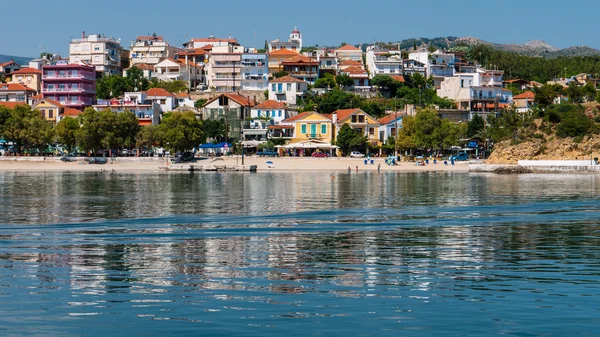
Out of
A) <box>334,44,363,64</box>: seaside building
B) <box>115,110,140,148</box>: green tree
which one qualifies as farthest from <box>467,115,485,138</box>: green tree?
<box>334,44,363,64</box>: seaside building

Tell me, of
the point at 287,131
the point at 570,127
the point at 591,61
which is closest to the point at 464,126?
the point at 570,127

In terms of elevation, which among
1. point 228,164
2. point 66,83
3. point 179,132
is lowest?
point 228,164

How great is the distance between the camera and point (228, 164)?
292 ft

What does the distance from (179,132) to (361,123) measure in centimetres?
2302

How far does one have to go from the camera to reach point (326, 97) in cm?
11088

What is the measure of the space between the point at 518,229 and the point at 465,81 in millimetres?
90644

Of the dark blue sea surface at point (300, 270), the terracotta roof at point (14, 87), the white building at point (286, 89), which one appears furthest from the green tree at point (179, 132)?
the dark blue sea surface at point (300, 270)

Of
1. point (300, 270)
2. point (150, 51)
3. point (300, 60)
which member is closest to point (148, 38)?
point (150, 51)

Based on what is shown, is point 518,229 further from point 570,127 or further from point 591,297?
point 570,127

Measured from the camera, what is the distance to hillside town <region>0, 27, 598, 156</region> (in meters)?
99.5

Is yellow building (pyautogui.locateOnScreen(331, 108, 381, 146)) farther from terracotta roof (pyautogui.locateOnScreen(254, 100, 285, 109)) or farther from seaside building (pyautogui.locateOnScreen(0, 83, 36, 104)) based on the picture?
seaside building (pyautogui.locateOnScreen(0, 83, 36, 104))

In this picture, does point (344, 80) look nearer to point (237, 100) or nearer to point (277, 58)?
point (277, 58)

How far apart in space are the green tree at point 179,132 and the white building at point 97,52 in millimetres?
51538

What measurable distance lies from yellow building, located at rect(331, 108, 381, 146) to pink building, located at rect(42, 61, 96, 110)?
37798mm
